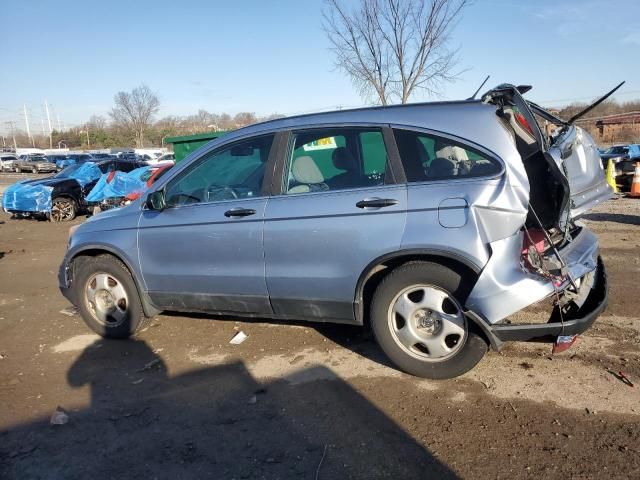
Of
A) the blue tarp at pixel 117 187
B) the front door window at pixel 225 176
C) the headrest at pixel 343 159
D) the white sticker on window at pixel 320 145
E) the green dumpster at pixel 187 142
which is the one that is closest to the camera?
the headrest at pixel 343 159

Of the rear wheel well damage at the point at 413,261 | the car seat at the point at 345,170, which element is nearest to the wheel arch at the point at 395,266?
the rear wheel well damage at the point at 413,261

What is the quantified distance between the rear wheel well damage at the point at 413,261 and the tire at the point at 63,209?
12.8m

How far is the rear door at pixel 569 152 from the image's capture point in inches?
138

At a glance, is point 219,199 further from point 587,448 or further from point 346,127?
point 587,448

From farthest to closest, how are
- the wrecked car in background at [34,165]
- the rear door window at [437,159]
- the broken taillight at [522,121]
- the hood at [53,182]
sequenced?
1. the wrecked car in background at [34,165]
2. the hood at [53,182]
3. the broken taillight at [522,121]
4. the rear door window at [437,159]

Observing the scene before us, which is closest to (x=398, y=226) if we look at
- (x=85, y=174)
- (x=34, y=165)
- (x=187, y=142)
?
(x=187, y=142)

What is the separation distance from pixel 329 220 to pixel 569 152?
1779 mm

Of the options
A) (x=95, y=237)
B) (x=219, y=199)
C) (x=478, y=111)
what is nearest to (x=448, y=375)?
(x=478, y=111)

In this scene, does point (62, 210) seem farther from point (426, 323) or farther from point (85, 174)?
point (426, 323)

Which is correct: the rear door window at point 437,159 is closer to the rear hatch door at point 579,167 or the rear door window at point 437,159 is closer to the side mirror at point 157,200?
the rear hatch door at point 579,167

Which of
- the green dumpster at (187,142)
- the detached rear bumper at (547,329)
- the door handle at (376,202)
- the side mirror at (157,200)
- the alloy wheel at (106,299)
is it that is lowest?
the detached rear bumper at (547,329)

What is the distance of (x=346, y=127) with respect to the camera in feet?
12.6

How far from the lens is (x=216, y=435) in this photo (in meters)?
3.15

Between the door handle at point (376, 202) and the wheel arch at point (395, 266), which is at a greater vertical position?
the door handle at point (376, 202)
